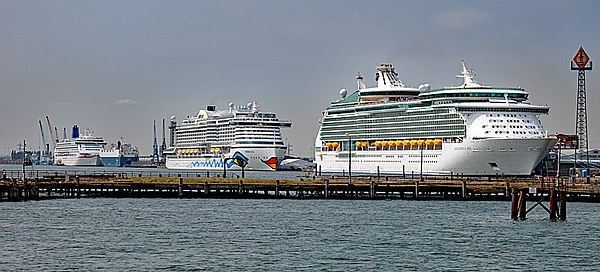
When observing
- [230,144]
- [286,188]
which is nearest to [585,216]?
[286,188]

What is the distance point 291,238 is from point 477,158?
7011cm

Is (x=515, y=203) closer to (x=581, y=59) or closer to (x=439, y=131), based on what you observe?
(x=439, y=131)

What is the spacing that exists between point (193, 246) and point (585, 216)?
29089mm

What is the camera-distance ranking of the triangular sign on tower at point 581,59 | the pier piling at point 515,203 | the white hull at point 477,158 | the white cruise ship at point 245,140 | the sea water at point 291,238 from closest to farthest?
the sea water at point 291,238, the pier piling at point 515,203, the white hull at point 477,158, the triangular sign on tower at point 581,59, the white cruise ship at point 245,140

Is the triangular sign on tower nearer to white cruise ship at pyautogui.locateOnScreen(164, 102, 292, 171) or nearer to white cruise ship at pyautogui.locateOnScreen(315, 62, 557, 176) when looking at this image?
white cruise ship at pyautogui.locateOnScreen(315, 62, 557, 176)

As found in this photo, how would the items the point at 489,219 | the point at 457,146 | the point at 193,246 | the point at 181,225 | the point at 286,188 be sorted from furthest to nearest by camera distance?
the point at 457,146 < the point at 286,188 < the point at 489,219 < the point at 181,225 < the point at 193,246

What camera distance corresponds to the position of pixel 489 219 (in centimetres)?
6288

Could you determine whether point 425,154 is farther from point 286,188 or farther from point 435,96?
point 286,188

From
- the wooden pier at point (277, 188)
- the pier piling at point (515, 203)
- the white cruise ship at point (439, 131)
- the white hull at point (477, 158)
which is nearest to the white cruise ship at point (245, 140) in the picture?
the white cruise ship at point (439, 131)

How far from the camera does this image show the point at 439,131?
414 ft

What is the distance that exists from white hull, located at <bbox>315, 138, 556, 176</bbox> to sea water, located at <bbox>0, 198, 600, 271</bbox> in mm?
40603

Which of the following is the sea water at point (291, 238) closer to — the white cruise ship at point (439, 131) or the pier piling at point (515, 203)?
the pier piling at point (515, 203)

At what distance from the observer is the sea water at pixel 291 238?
4259 centimetres

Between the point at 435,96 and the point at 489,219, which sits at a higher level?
the point at 435,96
